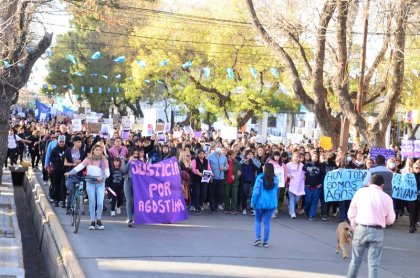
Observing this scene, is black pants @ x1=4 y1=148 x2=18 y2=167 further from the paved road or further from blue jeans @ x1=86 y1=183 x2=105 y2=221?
blue jeans @ x1=86 y1=183 x2=105 y2=221

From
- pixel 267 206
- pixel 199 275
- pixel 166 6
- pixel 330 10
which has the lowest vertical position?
pixel 199 275

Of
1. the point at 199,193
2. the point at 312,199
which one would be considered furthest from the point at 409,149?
the point at 199,193

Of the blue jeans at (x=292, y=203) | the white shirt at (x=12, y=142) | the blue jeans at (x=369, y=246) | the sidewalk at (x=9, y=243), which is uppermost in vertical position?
the white shirt at (x=12, y=142)

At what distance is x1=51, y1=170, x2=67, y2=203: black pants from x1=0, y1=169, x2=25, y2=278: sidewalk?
3.38 ft

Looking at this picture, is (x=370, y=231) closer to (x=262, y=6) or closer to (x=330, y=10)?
(x=330, y=10)

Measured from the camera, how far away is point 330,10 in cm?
2112

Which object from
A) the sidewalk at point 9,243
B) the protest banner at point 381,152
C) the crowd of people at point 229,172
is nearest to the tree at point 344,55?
the protest banner at point 381,152

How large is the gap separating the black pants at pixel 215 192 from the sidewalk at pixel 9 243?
15.2 ft

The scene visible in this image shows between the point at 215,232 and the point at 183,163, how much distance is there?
3.21 m

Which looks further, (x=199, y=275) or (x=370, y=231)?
(x=199, y=275)

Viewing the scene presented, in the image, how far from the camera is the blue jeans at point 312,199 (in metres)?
16.4

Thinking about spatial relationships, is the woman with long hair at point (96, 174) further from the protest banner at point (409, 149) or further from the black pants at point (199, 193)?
the protest banner at point (409, 149)

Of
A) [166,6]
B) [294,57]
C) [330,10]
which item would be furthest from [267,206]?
[166,6]

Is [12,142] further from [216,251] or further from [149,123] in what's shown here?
[216,251]
